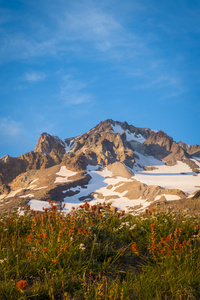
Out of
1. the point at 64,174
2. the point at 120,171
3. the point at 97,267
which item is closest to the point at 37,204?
the point at 64,174

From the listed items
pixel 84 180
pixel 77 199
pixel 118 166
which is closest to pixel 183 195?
pixel 77 199

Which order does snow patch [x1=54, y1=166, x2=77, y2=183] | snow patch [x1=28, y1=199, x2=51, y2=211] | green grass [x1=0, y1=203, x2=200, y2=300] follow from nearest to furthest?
green grass [x1=0, y1=203, x2=200, y2=300]
snow patch [x1=28, y1=199, x2=51, y2=211]
snow patch [x1=54, y1=166, x2=77, y2=183]

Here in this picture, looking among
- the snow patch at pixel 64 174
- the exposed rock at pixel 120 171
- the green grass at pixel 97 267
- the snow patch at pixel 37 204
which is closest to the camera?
the green grass at pixel 97 267

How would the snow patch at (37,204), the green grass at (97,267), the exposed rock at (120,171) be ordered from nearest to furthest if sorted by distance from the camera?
the green grass at (97,267) → the snow patch at (37,204) → the exposed rock at (120,171)

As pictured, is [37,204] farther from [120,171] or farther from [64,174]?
[120,171]

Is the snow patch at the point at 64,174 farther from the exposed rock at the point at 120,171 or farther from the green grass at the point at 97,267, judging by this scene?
the green grass at the point at 97,267

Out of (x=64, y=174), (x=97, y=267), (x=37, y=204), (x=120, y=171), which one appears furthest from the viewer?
(x=120, y=171)

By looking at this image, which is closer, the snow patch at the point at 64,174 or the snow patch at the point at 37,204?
the snow patch at the point at 37,204

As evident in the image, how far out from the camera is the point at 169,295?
349 centimetres

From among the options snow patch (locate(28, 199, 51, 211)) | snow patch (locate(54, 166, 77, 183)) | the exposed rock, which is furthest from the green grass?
the exposed rock

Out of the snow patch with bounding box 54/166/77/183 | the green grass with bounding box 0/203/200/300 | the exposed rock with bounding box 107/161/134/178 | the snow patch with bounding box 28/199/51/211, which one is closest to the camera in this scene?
the green grass with bounding box 0/203/200/300

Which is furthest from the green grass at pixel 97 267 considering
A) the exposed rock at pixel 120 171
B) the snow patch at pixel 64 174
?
the exposed rock at pixel 120 171

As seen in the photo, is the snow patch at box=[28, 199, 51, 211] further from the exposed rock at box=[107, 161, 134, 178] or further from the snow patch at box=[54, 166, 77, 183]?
the exposed rock at box=[107, 161, 134, 178]

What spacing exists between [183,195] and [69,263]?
290ft
